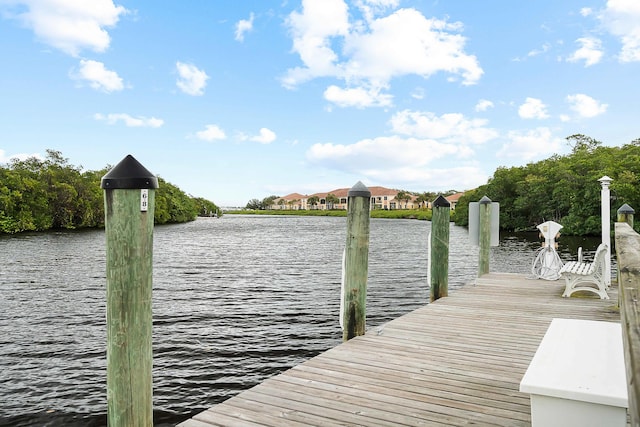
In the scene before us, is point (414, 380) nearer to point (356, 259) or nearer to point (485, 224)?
point (356, 259)

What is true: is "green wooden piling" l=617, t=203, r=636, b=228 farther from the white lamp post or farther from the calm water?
the calm water

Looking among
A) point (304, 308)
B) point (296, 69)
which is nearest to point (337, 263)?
point (304, 308)

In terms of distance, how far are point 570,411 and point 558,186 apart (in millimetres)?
59220

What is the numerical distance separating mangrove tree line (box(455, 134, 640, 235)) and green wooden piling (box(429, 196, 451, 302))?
4169cm

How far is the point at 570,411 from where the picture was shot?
2461mm

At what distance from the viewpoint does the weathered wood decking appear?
3465 mm

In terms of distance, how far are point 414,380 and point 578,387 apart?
1.97 m

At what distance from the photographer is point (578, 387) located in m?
2.42

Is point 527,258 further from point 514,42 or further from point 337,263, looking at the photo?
point 514,42

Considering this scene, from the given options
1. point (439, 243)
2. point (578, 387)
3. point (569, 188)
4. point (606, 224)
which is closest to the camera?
point (578, 387)

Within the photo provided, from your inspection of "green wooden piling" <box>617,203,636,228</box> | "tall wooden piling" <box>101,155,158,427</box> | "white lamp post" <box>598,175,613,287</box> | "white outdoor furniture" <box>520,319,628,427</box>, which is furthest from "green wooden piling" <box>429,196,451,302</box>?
A: "tall wooden piling" <box>101,155,158,427</box>

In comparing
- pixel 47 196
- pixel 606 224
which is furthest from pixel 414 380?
pixel 47 196

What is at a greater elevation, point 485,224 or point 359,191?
point 359,191

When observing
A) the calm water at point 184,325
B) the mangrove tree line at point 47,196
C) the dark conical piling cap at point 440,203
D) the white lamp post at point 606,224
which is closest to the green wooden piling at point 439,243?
the dark conical piling cap at point 440,203
